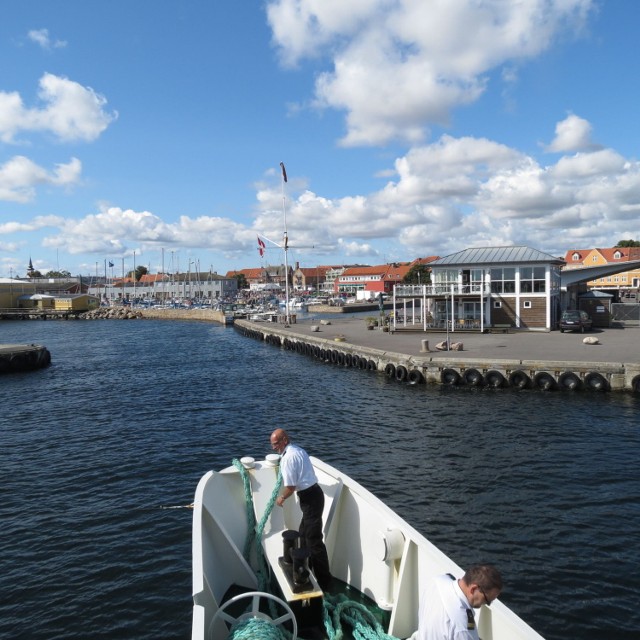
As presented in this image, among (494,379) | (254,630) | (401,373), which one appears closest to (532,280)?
(494,379)

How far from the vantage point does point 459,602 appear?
4711 mm

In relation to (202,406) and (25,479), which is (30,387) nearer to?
(202,406)

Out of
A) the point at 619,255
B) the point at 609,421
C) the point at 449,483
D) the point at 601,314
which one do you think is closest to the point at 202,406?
the point at 449,483

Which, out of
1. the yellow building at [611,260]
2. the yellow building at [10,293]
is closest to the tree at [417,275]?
the yellow building at [611,260]

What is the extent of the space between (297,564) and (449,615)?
339cm

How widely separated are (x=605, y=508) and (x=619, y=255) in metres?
127

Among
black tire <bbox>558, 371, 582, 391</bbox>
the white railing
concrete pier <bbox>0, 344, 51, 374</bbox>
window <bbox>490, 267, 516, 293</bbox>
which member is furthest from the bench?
concrete pier <bbox>0, 344, 51, 374</bbox>

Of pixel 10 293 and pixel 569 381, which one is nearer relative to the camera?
pixel 569 381

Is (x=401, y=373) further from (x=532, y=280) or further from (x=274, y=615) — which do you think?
(x=274, y=615)

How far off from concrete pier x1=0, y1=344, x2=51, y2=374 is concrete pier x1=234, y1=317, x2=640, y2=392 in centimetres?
2223

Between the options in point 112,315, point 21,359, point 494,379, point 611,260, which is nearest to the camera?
point 494,379

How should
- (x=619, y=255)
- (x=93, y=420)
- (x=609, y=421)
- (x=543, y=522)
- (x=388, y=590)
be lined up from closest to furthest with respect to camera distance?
(x=388, y=590) < (x=543, y=522) < (x=609, y=421) < (x=93, y=420) < (x=619, y=255)

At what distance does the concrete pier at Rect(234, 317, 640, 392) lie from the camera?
26.2 metres

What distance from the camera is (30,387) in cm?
3475
